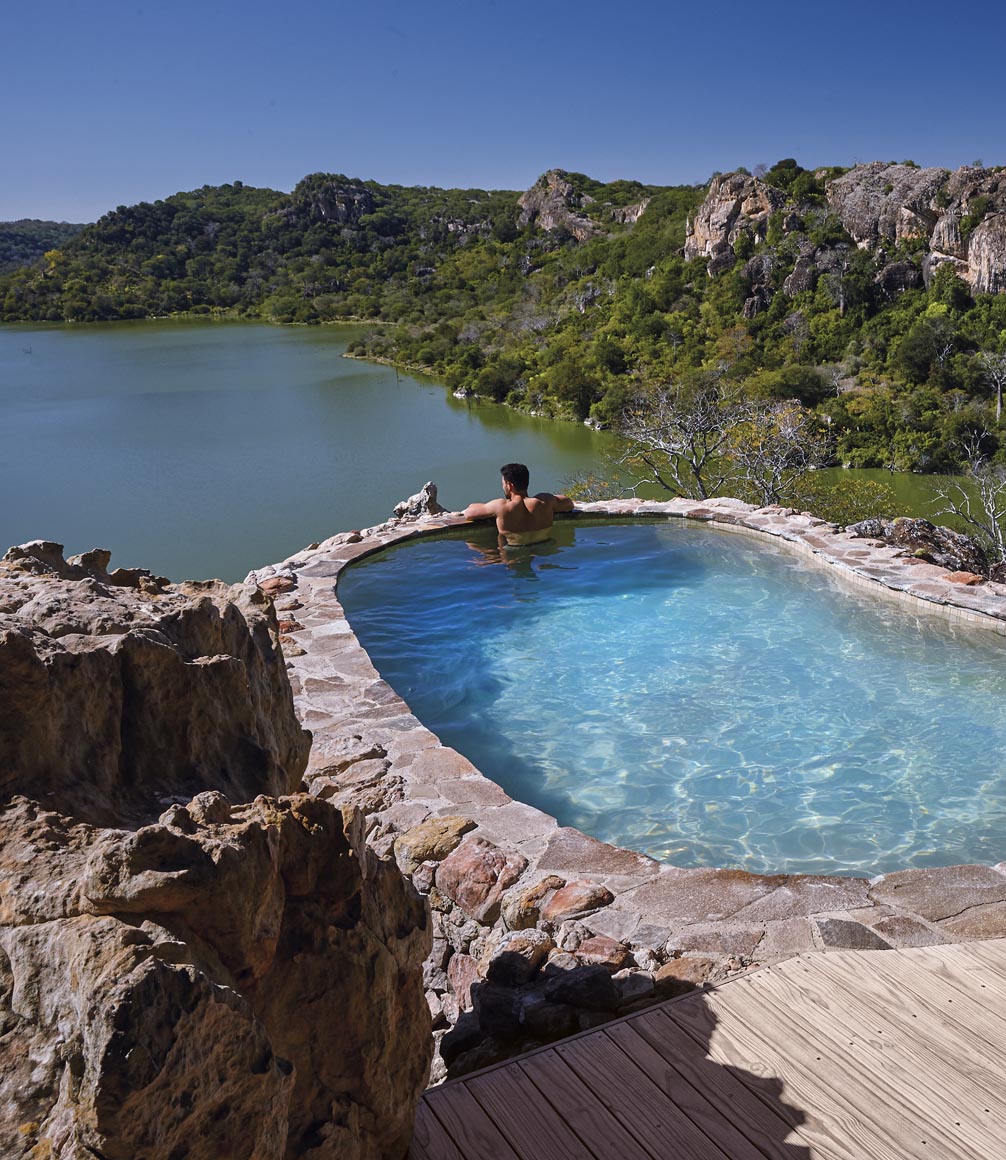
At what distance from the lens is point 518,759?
491 cm

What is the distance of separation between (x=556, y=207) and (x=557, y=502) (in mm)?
66786

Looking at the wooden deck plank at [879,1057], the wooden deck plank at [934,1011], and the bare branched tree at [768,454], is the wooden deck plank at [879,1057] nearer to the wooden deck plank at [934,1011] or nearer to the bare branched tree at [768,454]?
the wooden deck plank at [934,1011]

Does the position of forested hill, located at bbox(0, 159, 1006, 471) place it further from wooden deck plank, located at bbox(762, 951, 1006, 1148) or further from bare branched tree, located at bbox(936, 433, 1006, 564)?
wooden deck plank, located at bbox(762, 951, 1006, 1148)

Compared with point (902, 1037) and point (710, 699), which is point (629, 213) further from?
point (902, 1037)

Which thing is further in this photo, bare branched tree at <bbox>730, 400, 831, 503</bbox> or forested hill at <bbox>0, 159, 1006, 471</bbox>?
forested hill at <bbox>0, 159, 1006, 471</bbox>

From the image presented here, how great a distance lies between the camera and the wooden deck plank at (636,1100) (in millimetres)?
1884

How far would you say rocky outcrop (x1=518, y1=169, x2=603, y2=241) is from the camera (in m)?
63.5

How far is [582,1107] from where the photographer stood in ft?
6.61

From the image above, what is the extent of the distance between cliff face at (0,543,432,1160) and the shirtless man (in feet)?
20.9

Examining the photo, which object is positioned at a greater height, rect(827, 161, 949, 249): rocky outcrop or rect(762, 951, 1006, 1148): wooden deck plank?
rect(827, 161, 949, 249): rocky outcrop

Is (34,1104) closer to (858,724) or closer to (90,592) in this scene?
(90,592)

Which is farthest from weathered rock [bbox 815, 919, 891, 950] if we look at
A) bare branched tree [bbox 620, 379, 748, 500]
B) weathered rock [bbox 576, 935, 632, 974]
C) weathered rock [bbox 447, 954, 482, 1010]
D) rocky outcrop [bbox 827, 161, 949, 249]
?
rocky outcrop [bbox 827, 161, 949, 249]

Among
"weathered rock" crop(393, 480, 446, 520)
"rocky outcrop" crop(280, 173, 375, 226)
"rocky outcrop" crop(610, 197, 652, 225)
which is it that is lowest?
"weathered rock" crop(393, 480, 446, 520)

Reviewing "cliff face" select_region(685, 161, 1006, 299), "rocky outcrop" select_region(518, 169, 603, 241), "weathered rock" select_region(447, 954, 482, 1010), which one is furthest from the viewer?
"rocky outcrop" select_region(518, 169, 603, 241)
